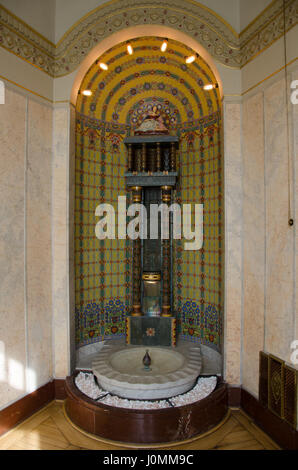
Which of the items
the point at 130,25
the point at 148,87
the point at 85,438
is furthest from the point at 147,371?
the point at 130,25

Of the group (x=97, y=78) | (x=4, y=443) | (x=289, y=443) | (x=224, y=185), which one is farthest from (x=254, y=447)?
(x=97, y=78)

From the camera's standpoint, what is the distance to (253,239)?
4113 millimetres

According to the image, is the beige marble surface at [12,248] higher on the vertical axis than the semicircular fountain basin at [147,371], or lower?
higher

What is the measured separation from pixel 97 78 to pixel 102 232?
2697 millimetres

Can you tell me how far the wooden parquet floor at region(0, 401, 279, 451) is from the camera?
11.5ft

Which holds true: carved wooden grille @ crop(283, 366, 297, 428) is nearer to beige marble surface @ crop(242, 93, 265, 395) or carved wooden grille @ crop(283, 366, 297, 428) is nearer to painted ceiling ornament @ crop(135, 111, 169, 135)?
beige marble surface @ crop(242, 93, 265, 395)

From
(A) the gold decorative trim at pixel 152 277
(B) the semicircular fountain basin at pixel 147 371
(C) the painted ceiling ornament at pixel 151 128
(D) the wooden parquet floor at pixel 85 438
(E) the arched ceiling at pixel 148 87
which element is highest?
(E) the arched ceiling at pixel 148 87

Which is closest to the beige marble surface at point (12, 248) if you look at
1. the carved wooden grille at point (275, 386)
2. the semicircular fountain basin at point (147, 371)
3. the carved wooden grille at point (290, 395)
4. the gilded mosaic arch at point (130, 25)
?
the gilded mosaic arch at point (130, 25)

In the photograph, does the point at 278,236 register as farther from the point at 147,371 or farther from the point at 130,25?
the point at 130,25

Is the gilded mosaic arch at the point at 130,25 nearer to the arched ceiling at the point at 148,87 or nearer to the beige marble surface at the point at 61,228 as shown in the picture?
the arched ceiling at the point at 148,87

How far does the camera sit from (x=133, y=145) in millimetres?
5453

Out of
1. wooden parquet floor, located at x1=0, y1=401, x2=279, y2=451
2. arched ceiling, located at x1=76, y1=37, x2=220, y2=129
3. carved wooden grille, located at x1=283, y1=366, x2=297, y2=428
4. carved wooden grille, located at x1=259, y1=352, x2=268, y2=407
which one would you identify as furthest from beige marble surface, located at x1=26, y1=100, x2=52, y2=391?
carved wooden grille, located at x1=283, y1=366, x2=297, y2=428

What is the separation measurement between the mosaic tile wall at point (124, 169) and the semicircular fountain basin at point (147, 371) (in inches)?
29.2

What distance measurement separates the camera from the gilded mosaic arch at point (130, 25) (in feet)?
13.5
